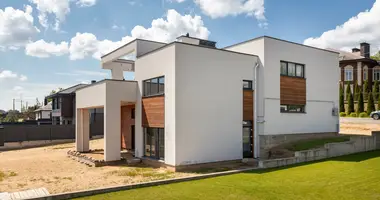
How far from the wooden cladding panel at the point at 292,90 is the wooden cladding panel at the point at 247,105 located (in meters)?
2.38

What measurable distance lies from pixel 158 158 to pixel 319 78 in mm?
12191

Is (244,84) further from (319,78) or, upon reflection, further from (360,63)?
(360,63)

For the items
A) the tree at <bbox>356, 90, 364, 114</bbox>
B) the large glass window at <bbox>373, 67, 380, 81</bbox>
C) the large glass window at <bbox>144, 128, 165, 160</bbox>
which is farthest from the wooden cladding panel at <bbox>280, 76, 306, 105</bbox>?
the large glass window at <bbox>373, 67, 380, 81</bbox>

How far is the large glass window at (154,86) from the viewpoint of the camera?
15.4m

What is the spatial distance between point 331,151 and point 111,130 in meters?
12.0

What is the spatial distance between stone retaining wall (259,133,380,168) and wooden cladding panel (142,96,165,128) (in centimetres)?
539

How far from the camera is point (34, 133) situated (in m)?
28.3

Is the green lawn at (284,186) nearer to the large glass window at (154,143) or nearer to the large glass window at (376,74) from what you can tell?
the large glass window at (154,143)

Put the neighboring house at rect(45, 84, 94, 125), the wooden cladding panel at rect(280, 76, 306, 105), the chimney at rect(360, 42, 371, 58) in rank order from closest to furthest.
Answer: the wooden cladding panel at rect(280, 76, 306, 105), the neighboring house at rect(45, 84, 94, 125), the chimney at rect(360, 42, 371, 58)

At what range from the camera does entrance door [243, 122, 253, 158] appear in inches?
656

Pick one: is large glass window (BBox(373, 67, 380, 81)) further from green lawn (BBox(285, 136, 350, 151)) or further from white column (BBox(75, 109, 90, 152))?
white column (BBox(75, 109, 90, 152))

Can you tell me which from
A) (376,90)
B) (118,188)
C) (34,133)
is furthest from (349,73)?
(118,188)

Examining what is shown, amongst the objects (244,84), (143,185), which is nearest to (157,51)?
(244,84)

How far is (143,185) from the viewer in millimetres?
10852
